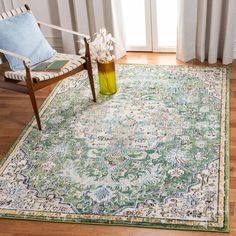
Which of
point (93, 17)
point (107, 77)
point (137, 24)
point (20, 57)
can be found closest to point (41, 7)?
point (93, 17)

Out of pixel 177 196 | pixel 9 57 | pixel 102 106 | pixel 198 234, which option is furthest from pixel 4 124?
pixel 198 234

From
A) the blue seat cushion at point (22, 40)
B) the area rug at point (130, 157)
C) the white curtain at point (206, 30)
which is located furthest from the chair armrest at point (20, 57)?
the white curtain at point (206, 30)

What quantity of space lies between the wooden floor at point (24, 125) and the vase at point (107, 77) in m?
0.54

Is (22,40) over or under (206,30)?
over

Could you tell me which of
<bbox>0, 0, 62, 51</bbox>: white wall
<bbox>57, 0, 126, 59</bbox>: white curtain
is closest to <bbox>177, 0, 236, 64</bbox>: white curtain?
<bbox>57, 0, 126, 59</bbox>: white curtain

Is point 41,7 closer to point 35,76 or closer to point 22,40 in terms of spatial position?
point 22,40

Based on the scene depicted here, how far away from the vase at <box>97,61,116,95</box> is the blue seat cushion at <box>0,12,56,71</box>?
0.45 meters

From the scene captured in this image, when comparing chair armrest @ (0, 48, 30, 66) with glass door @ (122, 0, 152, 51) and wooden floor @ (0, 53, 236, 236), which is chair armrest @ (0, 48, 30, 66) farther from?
glass door @ (122, 0, 152, 51)

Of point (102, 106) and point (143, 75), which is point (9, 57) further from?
point (143, 75)

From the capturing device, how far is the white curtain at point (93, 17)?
4.21 meters

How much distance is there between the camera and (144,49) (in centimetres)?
456

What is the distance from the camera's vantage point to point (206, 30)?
13.6 ft

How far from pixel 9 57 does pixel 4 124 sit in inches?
21.0

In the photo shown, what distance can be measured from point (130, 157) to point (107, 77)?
92 cm
